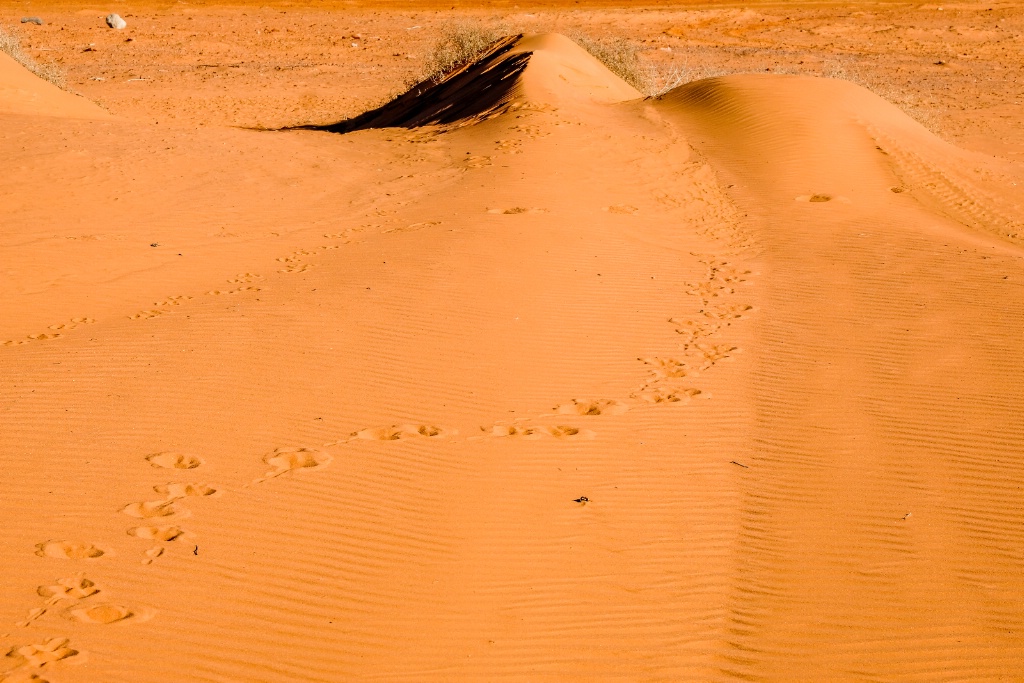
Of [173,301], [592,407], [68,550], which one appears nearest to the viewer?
[68,550]

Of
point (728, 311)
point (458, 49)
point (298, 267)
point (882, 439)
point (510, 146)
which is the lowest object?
point (882, 439)

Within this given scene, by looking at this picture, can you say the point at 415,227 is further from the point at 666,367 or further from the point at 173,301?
the point at 666,367

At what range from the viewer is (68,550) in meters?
4.11

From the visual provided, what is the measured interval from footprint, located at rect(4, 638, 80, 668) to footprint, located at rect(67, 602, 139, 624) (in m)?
0.14

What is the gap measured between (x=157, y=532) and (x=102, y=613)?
615 mm

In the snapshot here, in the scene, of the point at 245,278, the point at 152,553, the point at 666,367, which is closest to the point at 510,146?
the point at 245,278

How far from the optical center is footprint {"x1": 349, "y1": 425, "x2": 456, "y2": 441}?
17.9 ft

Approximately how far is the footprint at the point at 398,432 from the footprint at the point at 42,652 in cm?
213

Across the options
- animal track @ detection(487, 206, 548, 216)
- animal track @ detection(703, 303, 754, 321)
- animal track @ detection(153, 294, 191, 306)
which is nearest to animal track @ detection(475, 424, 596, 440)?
animal track @ detection(703, 303, 754, 321)

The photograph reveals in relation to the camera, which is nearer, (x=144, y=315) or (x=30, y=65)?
(x=144, y=315)

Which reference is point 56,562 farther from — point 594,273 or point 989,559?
point 594,273

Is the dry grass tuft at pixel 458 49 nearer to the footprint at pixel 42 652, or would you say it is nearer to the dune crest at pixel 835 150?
the dune crest at pixel 835 150

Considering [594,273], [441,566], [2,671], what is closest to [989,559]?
[441,566]

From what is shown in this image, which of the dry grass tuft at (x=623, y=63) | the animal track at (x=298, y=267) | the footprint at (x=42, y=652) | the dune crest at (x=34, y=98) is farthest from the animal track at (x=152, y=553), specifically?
the dry grass tuft at (x=623, y=63)
